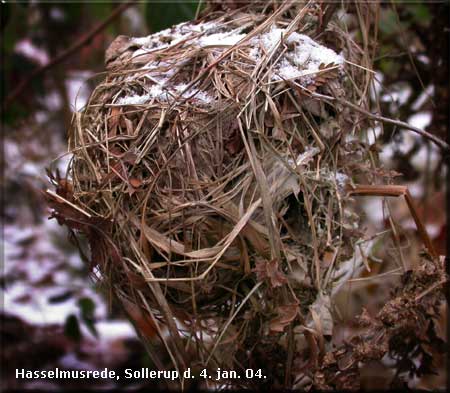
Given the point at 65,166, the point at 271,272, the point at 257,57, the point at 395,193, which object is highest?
the point at 65,166

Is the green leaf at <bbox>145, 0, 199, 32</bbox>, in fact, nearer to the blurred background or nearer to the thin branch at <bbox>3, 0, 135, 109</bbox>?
the blurred background

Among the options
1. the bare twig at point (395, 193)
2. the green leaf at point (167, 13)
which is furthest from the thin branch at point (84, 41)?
the bare twig at point (395, 193)

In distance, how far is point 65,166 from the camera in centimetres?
204

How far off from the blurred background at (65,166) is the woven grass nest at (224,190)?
75 mm

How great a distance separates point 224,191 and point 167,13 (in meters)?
0.53

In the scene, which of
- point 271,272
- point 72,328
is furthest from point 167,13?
point 72,328

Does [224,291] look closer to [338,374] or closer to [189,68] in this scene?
[338,374]

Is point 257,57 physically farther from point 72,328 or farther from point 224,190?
point 72,328

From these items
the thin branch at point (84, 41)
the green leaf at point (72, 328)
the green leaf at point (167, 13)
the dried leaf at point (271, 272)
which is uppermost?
the thin branch at point (84, 41)

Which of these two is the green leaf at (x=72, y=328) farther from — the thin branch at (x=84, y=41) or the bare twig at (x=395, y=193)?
the bare twig at (x=395, y=193)

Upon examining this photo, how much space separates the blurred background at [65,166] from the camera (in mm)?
1215

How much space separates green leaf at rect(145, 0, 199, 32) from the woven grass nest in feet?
1.00

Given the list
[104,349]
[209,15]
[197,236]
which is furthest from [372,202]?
[197,236]

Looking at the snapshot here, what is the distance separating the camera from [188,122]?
80 centimetres
